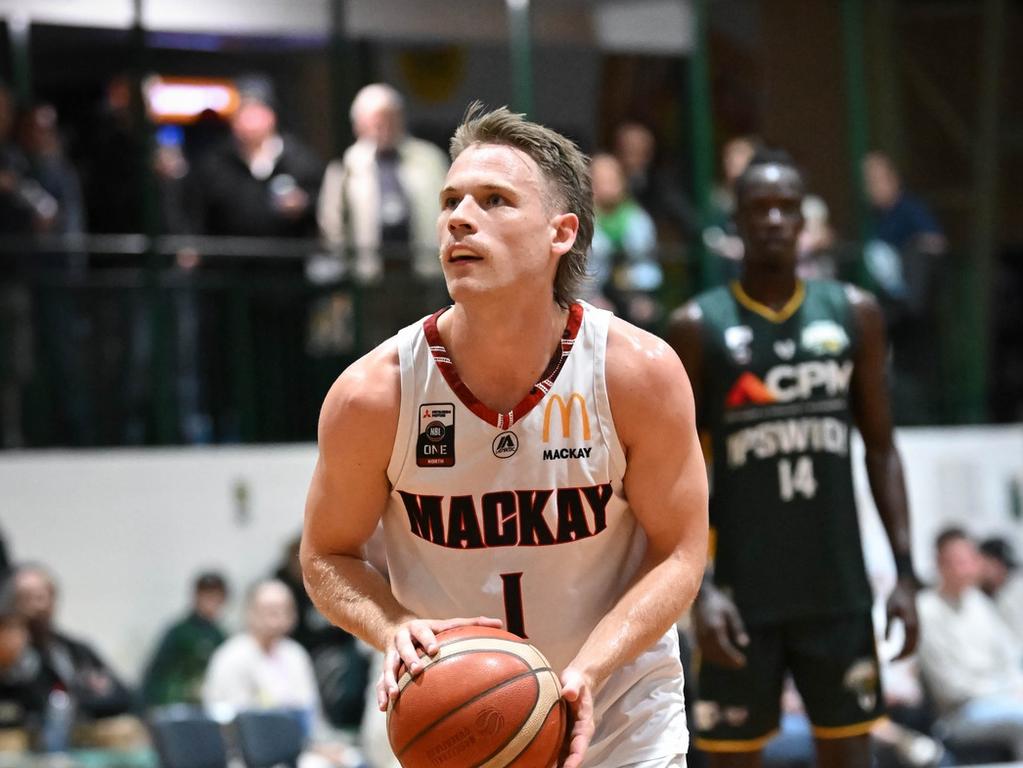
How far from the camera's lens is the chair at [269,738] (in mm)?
7184

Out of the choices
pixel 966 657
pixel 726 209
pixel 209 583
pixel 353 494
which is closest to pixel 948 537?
pixel 966 657

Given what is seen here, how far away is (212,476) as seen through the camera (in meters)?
9.86

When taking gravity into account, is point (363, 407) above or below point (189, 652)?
above

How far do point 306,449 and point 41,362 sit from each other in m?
1.64

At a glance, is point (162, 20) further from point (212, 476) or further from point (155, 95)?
point (212, 476)

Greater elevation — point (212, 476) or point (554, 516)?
point (554, 516)

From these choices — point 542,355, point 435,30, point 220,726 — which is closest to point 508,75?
point 435,30

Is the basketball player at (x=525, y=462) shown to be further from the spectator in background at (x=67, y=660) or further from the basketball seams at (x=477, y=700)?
the spectator in background at (x=67, y=660)

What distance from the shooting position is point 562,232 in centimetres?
360

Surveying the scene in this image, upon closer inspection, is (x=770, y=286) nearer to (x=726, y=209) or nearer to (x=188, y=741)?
(x=188, y=741)

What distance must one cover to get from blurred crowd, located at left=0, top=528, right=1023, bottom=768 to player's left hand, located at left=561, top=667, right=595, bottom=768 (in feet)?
13.1

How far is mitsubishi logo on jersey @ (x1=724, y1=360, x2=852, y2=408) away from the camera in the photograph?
209 inches

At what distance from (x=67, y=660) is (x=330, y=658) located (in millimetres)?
1481

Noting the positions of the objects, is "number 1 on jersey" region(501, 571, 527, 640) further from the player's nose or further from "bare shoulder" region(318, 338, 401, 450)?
the player's nose
